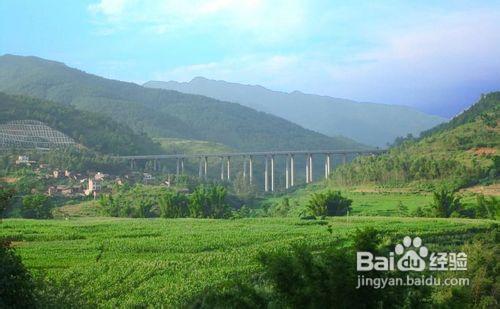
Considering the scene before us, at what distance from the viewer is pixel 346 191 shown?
57188 millimetres

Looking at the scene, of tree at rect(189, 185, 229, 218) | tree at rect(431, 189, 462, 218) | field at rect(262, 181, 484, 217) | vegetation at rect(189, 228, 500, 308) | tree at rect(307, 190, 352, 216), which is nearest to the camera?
vegetation at rect(189, 228, 500, 308)

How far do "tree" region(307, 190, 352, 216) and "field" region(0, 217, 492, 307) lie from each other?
6726 millimetres

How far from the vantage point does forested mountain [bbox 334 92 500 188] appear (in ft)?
166

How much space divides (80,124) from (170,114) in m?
84.3

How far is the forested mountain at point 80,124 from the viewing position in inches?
3329

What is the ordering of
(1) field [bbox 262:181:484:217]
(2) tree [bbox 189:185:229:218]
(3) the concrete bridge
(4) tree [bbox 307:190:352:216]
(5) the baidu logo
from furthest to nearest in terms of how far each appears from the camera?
(3) the concrete bridge → (2) tree [bbox 189:185:229:218] → (1) field [bbox 262:181:484:217] → (4) tree [bbox 307:190:352:216] → (5) the baidu logo

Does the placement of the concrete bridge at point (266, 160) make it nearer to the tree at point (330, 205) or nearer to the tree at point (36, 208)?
the tree at point (36, 208)

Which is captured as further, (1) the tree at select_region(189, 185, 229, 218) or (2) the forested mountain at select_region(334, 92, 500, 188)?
(2) the forested mountain at select_region(334, 92, 500, 188)

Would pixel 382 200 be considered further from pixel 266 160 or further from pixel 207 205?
pixel 266 160

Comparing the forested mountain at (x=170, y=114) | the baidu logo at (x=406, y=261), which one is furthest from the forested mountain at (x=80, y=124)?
the baidu logo at (x=406, y=261)

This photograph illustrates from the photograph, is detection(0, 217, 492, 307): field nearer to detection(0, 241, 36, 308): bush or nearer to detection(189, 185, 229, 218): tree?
detection(0, 241, 36, 308): bush

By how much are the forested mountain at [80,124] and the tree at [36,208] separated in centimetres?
3959

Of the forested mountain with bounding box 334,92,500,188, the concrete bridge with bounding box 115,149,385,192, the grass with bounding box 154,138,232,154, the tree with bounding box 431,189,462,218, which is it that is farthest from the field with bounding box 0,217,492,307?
the grass with bounding box 154,138,232,154

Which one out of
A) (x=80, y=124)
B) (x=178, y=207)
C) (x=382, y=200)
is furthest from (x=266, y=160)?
(x=178, y=207)
